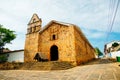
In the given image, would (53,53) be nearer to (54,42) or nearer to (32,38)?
(54,42)

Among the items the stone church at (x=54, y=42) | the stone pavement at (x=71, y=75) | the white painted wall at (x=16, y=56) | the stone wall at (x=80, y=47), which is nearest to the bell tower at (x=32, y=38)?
the stone church at (x=54, y=42)

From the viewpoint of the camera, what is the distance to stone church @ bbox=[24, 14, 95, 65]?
21.6 m

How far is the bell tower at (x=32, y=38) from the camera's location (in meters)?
25.6

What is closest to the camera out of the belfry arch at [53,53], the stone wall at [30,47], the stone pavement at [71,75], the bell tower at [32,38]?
the stone pavement at [71,75]

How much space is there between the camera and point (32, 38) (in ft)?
86.4

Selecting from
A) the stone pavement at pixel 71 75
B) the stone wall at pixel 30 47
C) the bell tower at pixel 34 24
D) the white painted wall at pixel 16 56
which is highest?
the bell tower at pixel 34 24

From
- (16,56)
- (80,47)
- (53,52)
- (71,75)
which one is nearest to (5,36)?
(16,56)

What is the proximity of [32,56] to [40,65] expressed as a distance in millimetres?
7138

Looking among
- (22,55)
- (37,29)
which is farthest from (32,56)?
(37,29)

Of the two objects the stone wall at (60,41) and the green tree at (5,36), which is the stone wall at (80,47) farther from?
the green tree at (5,36)

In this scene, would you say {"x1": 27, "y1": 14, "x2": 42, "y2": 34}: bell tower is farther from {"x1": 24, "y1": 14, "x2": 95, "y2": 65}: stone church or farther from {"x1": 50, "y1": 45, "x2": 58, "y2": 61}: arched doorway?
{"x1": 50, "y1": 45, "x2": 58, "y2": 61}: arched doorway

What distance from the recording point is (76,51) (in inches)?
843

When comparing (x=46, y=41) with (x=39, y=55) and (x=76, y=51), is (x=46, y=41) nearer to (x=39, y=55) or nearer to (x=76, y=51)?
(x=39, y=55)

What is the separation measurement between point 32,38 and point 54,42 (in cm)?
472
